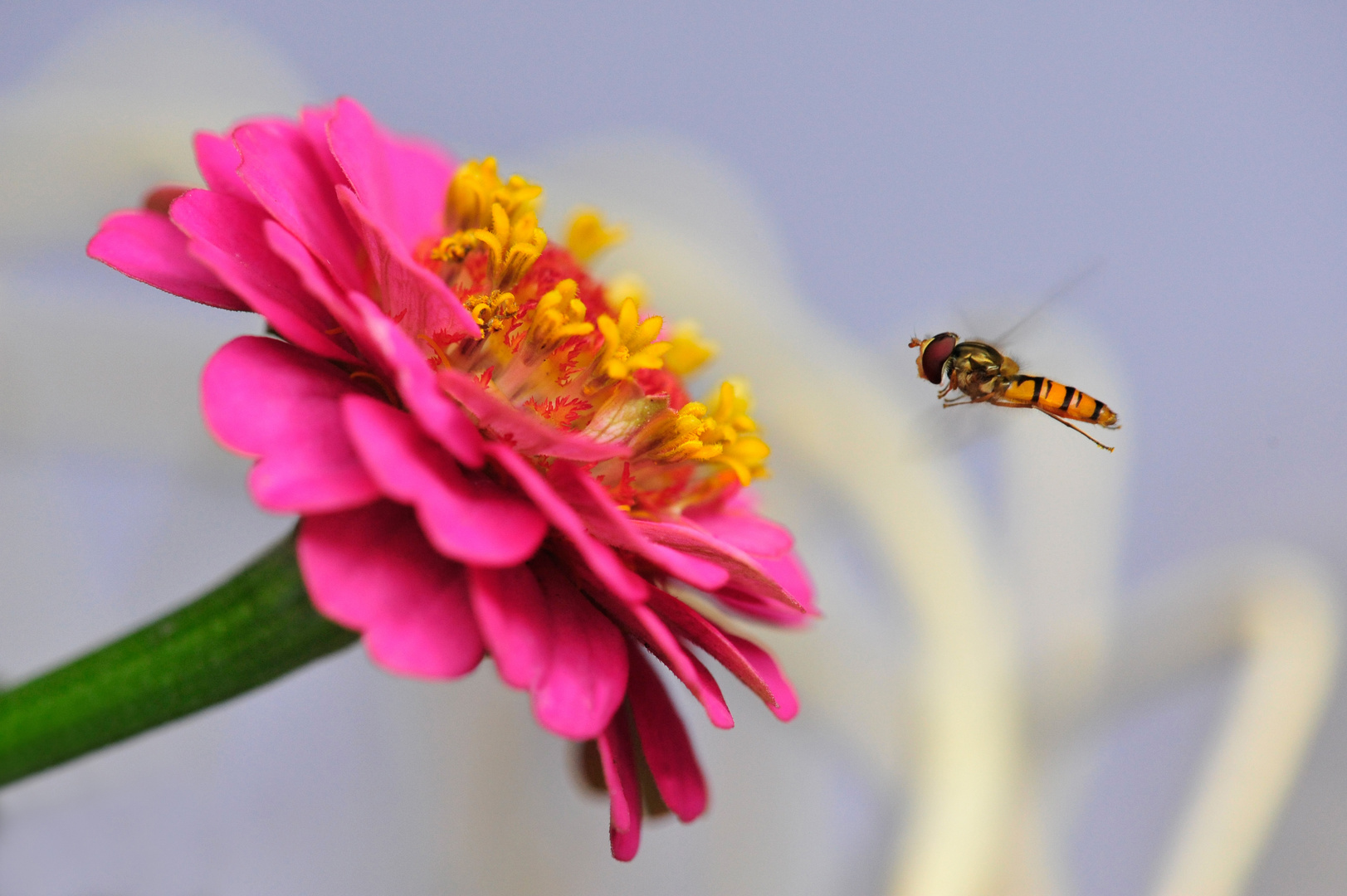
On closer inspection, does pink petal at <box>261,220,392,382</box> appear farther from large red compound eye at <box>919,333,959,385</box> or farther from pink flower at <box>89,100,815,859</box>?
large red compound eye at <box>919,333,959,385</box>

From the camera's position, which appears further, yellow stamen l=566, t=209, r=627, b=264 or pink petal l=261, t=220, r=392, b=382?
yellow stamen l=566, t=209, r=627, b=264

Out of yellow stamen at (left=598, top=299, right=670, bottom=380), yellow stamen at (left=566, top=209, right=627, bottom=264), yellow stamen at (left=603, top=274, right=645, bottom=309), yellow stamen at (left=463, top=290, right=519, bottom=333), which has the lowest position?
yellow stamen at (left=598, top=299, right=670, bottom=380)

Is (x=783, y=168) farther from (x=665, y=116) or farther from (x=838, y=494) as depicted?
(x=838, y=494)

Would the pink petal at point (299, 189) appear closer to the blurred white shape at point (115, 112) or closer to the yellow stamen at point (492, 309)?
the yellow stamen at point (492, 309)

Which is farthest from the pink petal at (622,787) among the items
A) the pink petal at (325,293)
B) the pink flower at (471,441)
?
the pink petal at (325,293)

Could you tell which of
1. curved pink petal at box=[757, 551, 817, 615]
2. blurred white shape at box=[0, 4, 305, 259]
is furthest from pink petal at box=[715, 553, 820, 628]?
blurred white shape at box=[0, 4, 305, 259]

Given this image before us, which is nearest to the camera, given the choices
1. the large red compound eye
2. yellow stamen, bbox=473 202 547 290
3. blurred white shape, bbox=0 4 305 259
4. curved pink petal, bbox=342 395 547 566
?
curved pink petal, bbox=342 395 547 566

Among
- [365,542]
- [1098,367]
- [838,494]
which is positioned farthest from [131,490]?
[1098,367]
